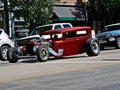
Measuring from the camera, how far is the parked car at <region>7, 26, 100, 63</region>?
18797 millimetres

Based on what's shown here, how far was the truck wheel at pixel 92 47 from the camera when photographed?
65.6ft

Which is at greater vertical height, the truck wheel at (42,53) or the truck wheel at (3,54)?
the truck wheel at (42,53)

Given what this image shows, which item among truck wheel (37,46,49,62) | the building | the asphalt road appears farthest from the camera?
the building

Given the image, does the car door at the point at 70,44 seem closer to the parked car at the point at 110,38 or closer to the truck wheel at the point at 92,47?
the truck wheel at the point at 92,47

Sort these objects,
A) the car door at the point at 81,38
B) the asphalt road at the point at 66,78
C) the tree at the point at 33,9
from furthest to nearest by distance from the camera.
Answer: the tree at the point at 33,9, the car door at the point at 81,38, the asphalt road at the point at 66,78

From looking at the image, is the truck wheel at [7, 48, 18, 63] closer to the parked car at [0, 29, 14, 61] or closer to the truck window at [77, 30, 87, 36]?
the truck window at [77, 30, 87, 36]

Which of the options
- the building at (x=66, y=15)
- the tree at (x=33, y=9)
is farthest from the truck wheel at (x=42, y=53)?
the building at (x=66, y=15)

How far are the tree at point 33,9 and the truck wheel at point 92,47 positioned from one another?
1042 cm

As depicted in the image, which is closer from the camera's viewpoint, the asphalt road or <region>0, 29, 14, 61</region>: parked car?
the asphalt road

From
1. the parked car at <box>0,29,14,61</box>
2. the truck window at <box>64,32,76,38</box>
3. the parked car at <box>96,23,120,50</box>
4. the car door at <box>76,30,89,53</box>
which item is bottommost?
the parked car at <box>96,23,120,50</box>

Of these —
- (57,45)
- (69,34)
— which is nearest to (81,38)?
(69,34)

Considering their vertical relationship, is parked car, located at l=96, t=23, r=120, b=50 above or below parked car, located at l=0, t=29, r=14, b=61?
below

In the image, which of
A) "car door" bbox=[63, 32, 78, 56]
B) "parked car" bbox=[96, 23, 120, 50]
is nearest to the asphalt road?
"car door" bbox=[63, 32, 78, 56]

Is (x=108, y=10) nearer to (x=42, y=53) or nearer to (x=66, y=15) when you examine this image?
(x=66, y=15)
